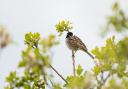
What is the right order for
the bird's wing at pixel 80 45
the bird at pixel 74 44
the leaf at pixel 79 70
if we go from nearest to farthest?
1. the leaf at pixel 79 70
2. the bird at pixel 74 44
3. the bird's wing at pixel 80 45

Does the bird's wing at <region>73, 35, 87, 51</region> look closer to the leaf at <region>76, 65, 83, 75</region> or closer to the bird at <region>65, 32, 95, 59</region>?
the bird at <region>65, 32, 95, 59</region>

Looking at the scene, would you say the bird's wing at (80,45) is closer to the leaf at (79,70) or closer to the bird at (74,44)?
the bird at (74,44)

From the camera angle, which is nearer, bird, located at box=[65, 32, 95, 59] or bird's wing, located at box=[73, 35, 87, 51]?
bird, located at box=[65, 32, 95, 59]

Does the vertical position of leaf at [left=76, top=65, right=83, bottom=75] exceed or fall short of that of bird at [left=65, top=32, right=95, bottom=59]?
it falls short

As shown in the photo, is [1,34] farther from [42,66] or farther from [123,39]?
[123,39]

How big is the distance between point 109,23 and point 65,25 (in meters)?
7.00

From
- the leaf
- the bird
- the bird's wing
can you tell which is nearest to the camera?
the leaf

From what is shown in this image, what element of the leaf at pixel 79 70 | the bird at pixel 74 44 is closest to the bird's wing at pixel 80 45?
the bird at pixel 74 44

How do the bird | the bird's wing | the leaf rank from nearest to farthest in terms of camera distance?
1. the leaf
2. the bird
3. the bird's wing

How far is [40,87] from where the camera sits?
36.6 ft

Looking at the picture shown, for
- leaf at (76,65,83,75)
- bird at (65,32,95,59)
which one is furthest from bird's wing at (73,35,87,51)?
leaf at (76,65,83,75)

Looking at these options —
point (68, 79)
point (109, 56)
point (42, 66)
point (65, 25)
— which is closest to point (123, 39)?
point (42, 66)

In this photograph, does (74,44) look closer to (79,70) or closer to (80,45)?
(80,45)

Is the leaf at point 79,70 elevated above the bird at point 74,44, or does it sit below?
below
